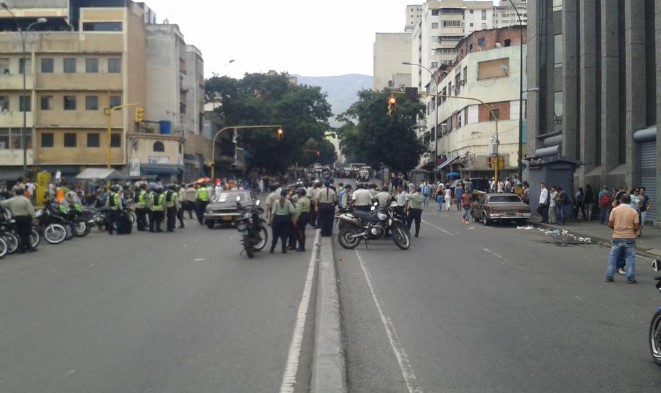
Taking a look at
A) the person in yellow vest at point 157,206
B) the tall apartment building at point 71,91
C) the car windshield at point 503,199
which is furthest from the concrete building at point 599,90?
the tall apartment building at point 71,91

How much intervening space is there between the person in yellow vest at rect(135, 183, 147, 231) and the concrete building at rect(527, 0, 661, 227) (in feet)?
57.4

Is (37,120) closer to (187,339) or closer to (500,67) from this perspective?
(500,67)

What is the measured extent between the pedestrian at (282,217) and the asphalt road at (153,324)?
987mm

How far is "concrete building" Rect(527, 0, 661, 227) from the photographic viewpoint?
28.6 m

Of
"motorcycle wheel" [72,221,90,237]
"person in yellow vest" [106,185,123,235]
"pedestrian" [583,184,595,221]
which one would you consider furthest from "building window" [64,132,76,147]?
"pedestrian" [583,184,595,221]

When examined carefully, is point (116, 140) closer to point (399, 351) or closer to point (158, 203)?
point (158, 203)

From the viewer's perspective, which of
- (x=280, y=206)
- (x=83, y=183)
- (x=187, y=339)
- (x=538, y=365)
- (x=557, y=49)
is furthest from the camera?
(x=83, y=183)

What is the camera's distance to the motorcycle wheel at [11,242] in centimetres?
1845

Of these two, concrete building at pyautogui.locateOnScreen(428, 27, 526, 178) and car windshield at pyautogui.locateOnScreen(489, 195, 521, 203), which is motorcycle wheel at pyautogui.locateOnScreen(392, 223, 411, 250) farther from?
concrete building at pyautogui.locateOnScreen(428, 27, 526, 178)

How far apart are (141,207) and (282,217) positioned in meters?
10.3

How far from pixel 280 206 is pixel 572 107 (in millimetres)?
23367

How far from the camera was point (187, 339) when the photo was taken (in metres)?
8.37

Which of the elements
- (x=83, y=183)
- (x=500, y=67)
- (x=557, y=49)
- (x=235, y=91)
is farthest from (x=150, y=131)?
(x=557, y=49)

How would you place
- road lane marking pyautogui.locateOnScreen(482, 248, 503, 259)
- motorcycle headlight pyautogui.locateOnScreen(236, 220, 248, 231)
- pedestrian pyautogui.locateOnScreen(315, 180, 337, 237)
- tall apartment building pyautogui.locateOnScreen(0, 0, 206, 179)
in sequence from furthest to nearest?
tall apartment building pyautogui.locateOnScreen(0, 0, 206, 179)
pedestrian pyautogui.locateOnScreen(315, 180, 337, 237)
road lane marking pyautogui.locateOnScreen(482, 248, 503, 259)
motorcycle headlight pyautogui.locateOnScreen(236, 220, 248, 231)
